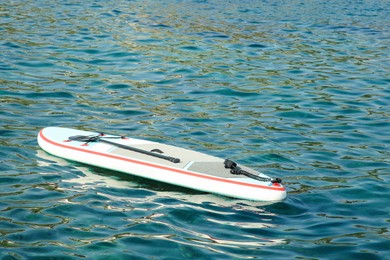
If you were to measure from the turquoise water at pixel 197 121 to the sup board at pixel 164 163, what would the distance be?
137 mm

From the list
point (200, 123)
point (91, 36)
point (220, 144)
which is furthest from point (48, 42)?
point (220, 144)

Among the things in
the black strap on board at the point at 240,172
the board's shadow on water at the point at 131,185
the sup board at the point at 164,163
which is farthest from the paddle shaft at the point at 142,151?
the black strap on board at the point at 240,172

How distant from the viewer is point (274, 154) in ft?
36.4

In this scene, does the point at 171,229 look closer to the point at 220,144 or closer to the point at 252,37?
the point at 220,144

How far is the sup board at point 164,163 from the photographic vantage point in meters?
9.24

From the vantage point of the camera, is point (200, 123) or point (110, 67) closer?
point (200, 123)

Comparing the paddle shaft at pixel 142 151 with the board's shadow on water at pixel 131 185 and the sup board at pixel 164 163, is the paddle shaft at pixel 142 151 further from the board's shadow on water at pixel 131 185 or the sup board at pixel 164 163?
the board's shadow on water at pixel 131 185

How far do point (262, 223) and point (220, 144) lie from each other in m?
3.15

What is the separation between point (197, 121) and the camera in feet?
42.0

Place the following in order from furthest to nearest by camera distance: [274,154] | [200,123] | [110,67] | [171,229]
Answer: [110,67] < [200,123] < [274,154] < [171,229]

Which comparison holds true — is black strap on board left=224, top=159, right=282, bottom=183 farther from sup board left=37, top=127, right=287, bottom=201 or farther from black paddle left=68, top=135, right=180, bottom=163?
black paddle left=68, top=135, right=180, bottom=163

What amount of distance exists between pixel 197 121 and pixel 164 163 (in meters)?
3.15

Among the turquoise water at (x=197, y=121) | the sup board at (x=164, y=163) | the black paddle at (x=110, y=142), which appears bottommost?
the turquoise water at (x=197, y=121)

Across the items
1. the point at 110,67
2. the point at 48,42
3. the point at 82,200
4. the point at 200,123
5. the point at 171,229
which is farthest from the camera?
the point at 48,42
